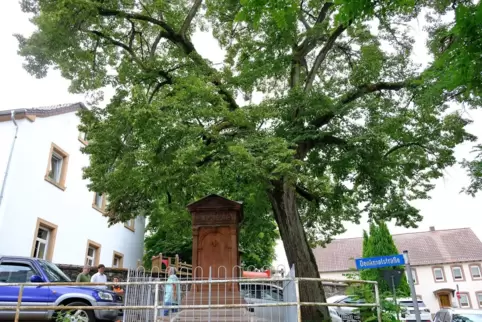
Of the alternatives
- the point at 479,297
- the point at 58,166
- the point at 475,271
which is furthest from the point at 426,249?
the point at 58,166

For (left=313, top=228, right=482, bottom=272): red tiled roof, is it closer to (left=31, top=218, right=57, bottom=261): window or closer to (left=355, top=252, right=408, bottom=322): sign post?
(left=31, top=218, right=57, bottom=261): window

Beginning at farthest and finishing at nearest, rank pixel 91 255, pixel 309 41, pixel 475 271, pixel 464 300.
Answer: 1. pixel 475 271
2. pixel 464 300
3. pixel 91 255
4. pixel 309 41

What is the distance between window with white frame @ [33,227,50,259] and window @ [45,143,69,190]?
204 cm

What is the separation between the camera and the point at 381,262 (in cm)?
816

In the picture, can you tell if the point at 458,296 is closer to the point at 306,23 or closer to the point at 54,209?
the point at 306,23

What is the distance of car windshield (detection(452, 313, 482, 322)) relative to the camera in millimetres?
10114

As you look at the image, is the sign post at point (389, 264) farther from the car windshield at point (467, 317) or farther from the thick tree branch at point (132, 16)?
the thick tree branch at point (132, 16)

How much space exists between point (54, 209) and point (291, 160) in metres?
11.6

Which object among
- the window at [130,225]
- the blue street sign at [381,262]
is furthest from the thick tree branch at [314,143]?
the window at [130,225]

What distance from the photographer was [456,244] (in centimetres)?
4375

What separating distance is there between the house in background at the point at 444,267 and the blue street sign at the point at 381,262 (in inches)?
1361

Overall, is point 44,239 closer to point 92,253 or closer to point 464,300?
point 92,253

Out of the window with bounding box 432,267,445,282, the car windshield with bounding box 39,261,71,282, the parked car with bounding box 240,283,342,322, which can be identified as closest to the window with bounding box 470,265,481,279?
the window with bounding box 432,267,445,282

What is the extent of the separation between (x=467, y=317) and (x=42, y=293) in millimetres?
11187
